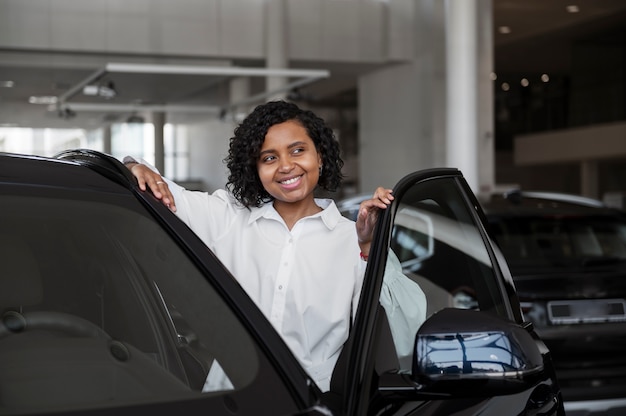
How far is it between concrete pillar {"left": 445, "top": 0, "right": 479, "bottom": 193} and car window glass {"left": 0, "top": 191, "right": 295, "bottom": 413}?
36.1 feet

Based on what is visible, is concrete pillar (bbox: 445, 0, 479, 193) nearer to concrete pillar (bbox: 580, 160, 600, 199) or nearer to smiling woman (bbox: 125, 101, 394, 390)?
smiling woman (bbox: 125, 101, 394, 390)

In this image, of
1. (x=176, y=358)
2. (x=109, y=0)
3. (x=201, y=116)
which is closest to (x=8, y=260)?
(x=176, y=358)

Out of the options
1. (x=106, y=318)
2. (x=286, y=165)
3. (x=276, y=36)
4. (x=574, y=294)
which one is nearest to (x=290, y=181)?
(x=286, y=165)

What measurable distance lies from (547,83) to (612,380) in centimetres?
2534

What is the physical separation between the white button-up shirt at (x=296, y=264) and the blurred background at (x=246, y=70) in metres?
9.69

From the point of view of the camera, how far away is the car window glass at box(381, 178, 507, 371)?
6.95 feet

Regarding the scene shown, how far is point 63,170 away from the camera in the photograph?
1783mm

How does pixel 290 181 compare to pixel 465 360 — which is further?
pixel 290 181

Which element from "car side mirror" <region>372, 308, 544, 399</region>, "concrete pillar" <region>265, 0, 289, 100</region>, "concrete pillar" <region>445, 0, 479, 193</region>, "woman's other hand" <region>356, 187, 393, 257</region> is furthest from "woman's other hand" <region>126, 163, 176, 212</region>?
"concrete pillar" <region>265, 0, 289, 100</region>

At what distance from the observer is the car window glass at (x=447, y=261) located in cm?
212

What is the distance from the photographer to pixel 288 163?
2.24 m

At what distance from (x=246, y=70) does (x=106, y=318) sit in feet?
38.4

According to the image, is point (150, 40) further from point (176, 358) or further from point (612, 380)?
point (176, 358)

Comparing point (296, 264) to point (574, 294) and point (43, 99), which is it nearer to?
point (574, 294)
